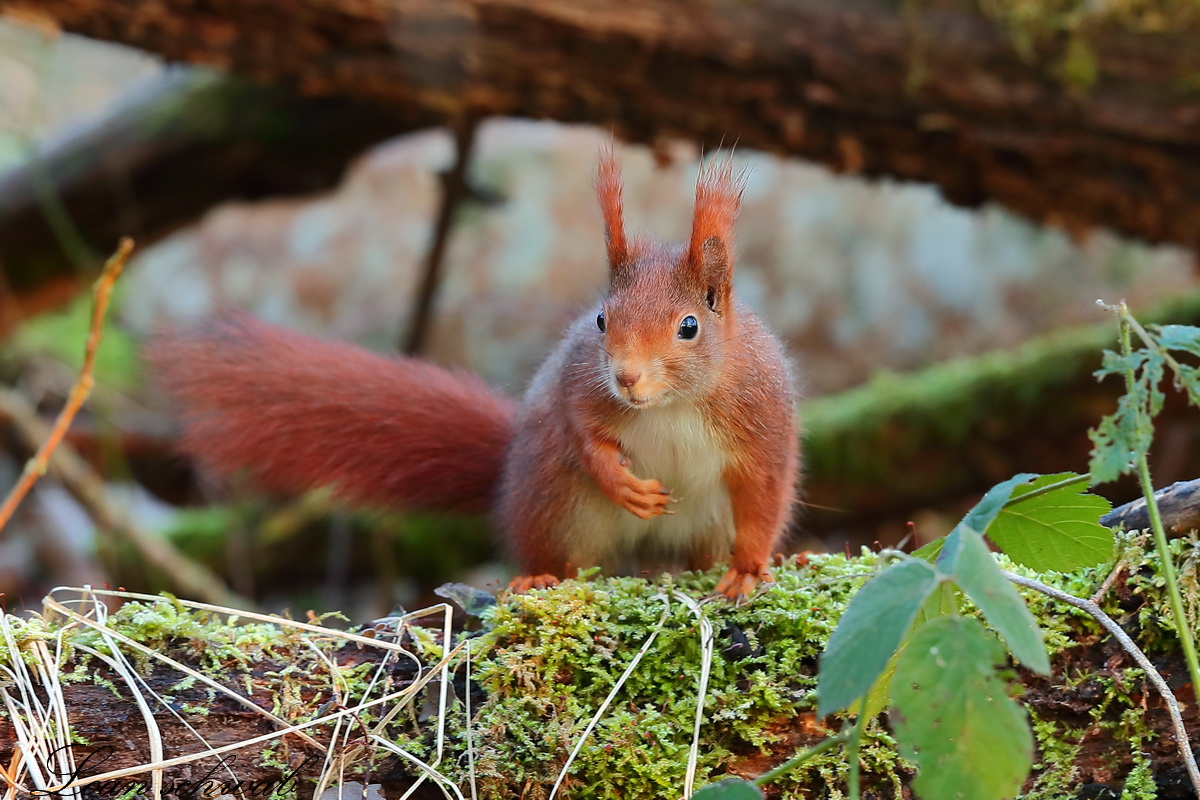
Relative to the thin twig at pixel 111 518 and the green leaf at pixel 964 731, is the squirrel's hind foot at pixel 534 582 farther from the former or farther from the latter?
the thin twig at pixel 111 518

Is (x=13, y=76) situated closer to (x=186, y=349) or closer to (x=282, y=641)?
(x=186, y=349)

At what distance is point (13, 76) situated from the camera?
6.99 metres

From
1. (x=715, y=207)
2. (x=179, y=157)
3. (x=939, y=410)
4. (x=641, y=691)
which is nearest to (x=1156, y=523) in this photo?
(x=641, y=691)

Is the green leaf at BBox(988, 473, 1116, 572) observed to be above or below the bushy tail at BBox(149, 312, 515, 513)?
above

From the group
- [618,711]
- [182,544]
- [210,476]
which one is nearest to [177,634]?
[618,711]

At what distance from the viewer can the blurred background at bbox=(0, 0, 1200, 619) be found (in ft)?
10.6

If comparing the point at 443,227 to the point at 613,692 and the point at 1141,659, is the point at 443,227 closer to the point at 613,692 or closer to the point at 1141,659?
the point at 613,692

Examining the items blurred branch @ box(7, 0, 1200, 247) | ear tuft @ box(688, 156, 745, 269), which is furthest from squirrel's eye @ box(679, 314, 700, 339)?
blurred branch @ box(7, 0, 1200, 247)

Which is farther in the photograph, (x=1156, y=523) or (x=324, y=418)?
(x=324, y=418)

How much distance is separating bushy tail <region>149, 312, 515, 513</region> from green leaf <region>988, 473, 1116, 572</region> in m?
1.31

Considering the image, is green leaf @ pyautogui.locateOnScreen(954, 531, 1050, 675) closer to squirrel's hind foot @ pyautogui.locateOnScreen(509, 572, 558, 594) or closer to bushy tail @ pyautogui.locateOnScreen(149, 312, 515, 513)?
squirrel's hind foot @ pyautogui.locateOnScreen(509, 572, 558, 594)

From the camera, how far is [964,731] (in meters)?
1.06

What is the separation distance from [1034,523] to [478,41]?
7.57 feet

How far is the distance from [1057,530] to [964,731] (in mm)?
435
